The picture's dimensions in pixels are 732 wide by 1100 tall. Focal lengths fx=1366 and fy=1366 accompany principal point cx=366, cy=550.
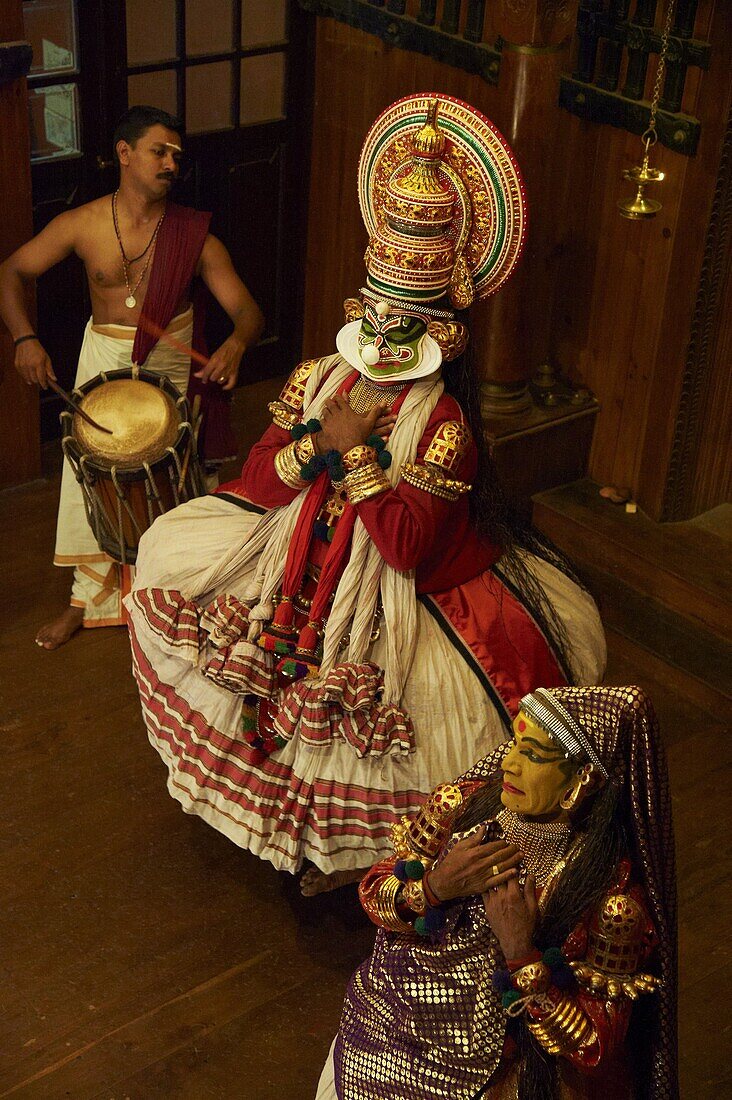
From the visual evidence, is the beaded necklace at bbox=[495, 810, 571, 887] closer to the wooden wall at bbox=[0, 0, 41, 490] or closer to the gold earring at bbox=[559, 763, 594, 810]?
the gold earring at bbox=[559, 763, 594, 810]

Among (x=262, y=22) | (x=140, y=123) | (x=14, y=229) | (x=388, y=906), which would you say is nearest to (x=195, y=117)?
(x=262, y=22)

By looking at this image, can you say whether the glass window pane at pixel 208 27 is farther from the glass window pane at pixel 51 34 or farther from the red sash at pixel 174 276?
the red sash at pixel 174 276

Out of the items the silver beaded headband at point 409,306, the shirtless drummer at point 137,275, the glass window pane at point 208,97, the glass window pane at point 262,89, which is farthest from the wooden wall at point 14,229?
the silver beaded headband at point 409,306

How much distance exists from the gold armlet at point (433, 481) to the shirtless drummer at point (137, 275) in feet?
4.15

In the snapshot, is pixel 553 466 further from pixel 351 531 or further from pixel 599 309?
pixel 351 531

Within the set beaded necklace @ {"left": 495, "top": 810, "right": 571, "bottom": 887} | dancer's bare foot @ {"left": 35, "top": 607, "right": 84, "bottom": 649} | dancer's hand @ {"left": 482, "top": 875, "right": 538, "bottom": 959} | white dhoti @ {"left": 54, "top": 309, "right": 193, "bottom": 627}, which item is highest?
beaded necklace @ {"left": 495, "top": 810, "right": 571, "bottom": 887}

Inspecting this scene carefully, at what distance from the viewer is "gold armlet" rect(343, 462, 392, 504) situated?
304 cm

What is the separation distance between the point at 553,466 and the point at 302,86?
192cm

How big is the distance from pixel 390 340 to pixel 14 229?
2.14 m

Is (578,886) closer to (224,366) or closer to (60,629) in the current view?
(224,366)

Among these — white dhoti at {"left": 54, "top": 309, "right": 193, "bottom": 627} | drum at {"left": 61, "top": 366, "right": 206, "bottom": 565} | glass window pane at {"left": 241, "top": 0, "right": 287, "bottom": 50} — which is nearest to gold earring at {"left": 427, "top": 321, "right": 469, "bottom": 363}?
drum at {"left": 61, "top": 366, "right": 206, "bottom": 565}

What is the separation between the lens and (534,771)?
2.20 meters

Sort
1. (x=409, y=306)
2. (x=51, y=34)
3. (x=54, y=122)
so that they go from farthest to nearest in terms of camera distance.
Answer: (x=54, y=122) < (x=51, y=34) < (x=409, y=306)

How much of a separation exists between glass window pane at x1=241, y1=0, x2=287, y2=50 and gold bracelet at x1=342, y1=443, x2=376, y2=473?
9.28 ft
